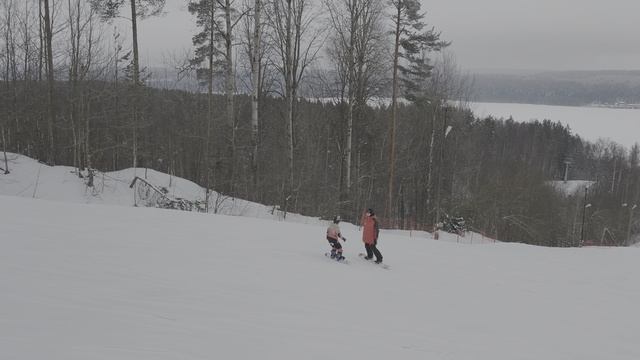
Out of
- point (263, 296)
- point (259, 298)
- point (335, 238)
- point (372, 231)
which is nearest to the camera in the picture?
point (259, 298)

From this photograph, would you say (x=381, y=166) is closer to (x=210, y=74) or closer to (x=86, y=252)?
(x=210, y=74)

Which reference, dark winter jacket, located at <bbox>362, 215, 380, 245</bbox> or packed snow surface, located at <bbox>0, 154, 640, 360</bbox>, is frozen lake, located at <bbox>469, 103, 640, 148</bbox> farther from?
dark winter jacket, located at <bbox>362, 215, 380, 245</bbox>

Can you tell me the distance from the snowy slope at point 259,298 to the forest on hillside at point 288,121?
23.4 feet

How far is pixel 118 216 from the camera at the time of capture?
1316 centimetres

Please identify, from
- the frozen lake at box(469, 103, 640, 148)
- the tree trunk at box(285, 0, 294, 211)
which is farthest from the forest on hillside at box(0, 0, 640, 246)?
the frozen lake at box(469, 103, 640, 148)

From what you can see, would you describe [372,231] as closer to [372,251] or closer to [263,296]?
[372,251]

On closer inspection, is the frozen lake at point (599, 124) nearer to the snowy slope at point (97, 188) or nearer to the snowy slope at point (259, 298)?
the snowy slope at point (97, 188)

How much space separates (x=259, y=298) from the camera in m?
7.92

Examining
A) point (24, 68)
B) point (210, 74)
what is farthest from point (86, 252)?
point (24, 68)

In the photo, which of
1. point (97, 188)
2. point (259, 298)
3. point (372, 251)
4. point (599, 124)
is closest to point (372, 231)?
point (372, 251)

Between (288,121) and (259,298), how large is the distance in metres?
17.3

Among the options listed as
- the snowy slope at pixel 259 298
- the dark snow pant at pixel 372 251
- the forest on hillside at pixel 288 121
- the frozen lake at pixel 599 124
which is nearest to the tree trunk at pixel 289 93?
the forest on hillside at pixel 288 121

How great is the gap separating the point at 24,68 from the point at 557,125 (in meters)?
118

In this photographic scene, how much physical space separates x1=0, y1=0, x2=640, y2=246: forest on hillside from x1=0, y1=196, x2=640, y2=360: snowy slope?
712 cm
